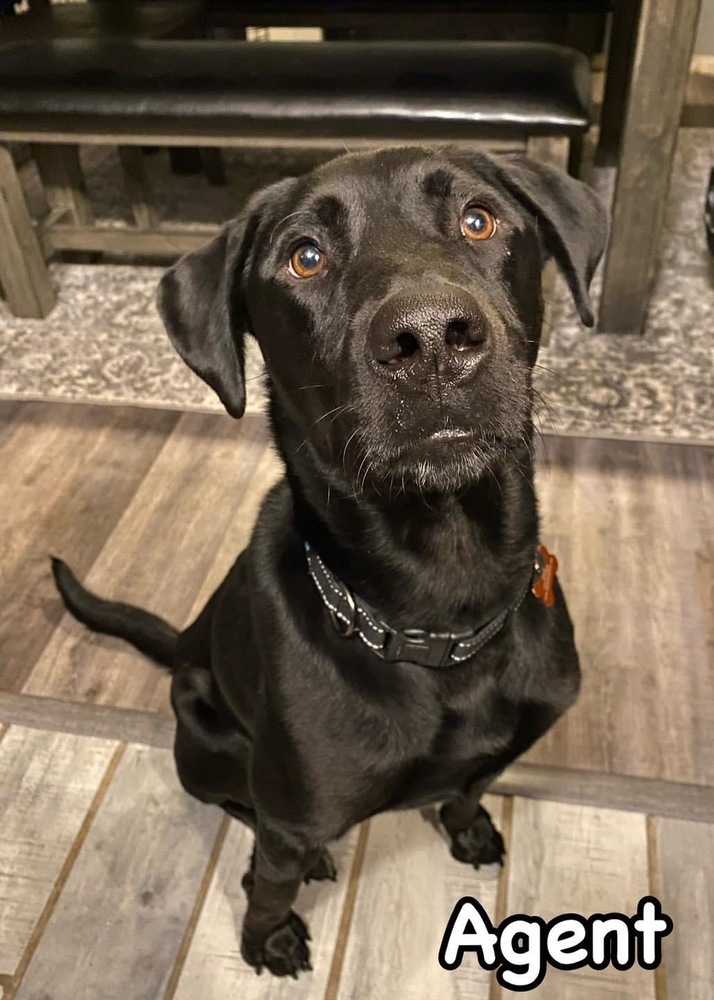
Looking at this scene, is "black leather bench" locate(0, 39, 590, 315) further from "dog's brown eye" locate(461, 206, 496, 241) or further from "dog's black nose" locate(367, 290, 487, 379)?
"dog's black nose" locate(367, 290, 487, 379)

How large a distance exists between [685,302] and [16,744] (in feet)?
7.80

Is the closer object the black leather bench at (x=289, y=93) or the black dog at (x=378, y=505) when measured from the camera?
the black dog at (x=378, y=505)

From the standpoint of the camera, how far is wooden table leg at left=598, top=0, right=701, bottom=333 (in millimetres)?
2057

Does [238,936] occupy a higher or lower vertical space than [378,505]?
lower

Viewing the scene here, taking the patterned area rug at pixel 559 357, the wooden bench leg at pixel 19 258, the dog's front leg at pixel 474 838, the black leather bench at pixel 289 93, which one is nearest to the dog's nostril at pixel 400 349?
the dog's front leg at pixel 474 838

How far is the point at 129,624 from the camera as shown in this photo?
1525 millimetres

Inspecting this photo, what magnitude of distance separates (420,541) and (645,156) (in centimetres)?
171

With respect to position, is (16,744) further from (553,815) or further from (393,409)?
(393,409)

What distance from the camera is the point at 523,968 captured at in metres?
1.25

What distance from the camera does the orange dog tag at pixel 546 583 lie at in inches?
44.7

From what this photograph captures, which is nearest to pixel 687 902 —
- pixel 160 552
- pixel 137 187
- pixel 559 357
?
pixel 160 552

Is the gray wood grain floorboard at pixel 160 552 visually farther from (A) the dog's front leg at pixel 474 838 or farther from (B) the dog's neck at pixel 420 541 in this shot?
(B) the dog's neck at pixel 420 541

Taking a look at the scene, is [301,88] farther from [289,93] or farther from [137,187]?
[137,187]

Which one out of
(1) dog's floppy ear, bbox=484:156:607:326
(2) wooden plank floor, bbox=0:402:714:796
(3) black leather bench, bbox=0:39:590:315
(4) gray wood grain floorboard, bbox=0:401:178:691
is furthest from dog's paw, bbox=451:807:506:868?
(3) black leather bench, bbox=0:39:590:315
